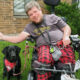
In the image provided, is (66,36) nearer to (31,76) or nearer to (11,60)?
(31,76)

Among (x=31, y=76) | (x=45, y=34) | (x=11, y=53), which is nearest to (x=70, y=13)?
(x=11, y=53)

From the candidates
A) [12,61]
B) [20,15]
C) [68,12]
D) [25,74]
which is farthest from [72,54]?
[20,15]

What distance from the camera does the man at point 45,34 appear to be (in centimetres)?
292

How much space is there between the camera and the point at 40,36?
321 cm

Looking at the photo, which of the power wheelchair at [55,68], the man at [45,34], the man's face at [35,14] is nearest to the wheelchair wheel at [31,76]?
the power wheelchair at [55,68]

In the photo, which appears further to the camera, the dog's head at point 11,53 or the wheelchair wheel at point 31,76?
the dog's head at point 11,53

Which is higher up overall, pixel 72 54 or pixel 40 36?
pixel 40 36

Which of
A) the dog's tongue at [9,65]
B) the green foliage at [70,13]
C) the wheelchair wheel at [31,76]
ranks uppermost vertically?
the green foliage at [70,13]

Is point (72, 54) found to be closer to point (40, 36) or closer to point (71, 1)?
point (40, 36)

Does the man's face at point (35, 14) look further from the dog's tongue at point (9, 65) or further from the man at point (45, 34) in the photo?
the dog's tongue at point (9, 65)

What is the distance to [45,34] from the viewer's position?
125 inches

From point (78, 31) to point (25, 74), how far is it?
15.3ft

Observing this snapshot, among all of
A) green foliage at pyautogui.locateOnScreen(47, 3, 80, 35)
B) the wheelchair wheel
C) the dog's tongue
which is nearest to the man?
the wheelchair wheel

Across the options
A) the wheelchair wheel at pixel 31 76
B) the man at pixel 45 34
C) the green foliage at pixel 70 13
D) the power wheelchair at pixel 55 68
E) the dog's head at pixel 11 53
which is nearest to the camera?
the power wheelchair at pixel 55 68
